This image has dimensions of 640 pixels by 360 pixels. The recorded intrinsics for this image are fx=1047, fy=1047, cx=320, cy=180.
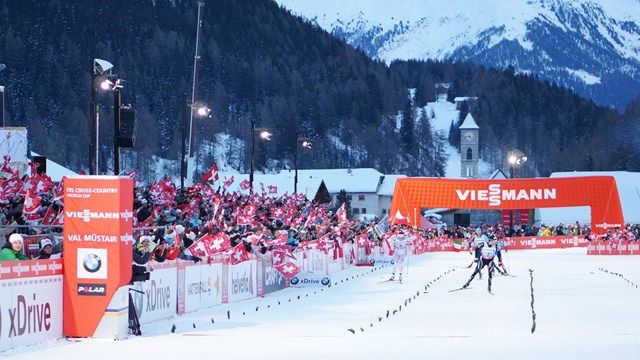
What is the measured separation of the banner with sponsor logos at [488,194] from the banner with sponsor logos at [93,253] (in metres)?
52.6

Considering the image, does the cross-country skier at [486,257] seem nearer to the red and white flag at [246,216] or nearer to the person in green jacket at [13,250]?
the red and white flag at [246,216]

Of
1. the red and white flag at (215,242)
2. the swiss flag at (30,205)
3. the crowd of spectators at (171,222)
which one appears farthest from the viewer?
the red and white flag at (215,242)

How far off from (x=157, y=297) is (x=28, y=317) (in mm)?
4644

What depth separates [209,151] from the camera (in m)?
177

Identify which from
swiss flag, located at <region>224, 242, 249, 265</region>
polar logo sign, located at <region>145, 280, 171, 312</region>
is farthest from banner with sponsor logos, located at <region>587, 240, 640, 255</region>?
polar logo sign, located at <region>145, 280, 171, 312</region>

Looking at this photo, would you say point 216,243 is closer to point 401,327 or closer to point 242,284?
point 242,284

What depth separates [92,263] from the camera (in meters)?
16.7

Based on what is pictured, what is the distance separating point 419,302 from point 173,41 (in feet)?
541

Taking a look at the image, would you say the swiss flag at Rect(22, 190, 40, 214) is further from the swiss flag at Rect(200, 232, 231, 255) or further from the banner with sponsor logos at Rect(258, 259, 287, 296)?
the banner with sponsor logos at Rect(258, 259, 287, 296)

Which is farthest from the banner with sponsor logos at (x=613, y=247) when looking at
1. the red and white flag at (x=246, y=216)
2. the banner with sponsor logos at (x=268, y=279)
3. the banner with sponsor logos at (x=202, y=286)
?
the banner with sponsor logos at (x=202, y=286)

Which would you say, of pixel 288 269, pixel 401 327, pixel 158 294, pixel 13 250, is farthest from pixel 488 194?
pixel 13 250

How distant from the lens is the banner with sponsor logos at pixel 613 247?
62.9 m

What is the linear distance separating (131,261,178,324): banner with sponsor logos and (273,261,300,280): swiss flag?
8408 millimetres

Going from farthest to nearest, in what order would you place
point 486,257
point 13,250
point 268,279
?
point 486,257, point 268,279, point 13,250
